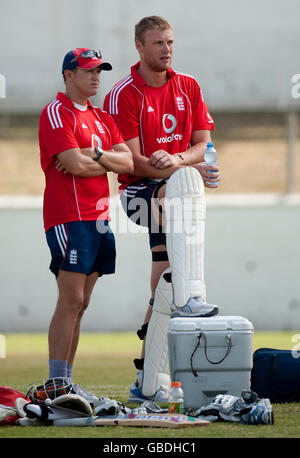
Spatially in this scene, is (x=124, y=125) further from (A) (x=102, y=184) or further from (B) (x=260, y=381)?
(B) (x=260, y=381)

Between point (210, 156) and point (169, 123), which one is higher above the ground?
point (169, 123)

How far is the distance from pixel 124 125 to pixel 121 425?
6.09 feet

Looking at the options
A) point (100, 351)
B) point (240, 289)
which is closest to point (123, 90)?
point (100, 351)

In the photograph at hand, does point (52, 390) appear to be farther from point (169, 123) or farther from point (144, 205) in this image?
point (169, 123)

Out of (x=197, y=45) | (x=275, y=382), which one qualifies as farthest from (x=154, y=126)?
(x=197, y=45)

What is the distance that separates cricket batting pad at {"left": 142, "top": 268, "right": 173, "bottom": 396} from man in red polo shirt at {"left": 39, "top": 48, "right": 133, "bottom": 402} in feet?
1.04

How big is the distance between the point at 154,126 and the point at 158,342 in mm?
1170

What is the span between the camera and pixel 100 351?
8664mm

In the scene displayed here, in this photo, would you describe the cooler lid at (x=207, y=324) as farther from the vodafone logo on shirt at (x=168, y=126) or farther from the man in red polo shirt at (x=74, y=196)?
the vodafone logo on shirt at (x=168, y=126)

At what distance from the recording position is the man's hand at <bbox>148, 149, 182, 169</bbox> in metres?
4.86

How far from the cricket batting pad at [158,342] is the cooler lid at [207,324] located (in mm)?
439

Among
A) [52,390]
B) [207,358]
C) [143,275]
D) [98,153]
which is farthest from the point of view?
[143,275]

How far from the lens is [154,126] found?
5090 millimetres

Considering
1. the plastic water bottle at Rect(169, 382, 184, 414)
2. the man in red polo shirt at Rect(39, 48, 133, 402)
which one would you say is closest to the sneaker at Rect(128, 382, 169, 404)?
the plastic water bottle at Rect(169, 382, 184, 414)
